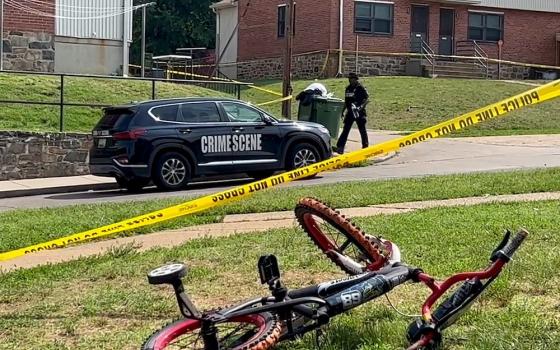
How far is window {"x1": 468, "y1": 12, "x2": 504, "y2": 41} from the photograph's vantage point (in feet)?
133

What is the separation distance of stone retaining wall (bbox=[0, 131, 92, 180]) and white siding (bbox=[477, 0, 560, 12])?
26.8 m

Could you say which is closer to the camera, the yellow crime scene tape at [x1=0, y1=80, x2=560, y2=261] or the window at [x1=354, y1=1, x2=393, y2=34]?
the yellow crime scene tape at [x1=0, y1=80, x2=560, y2=261]

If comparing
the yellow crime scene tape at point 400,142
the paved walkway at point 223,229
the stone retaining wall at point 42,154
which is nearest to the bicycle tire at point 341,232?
the yellow crime scene tape at point 400,142

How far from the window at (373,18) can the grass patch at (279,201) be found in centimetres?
2503

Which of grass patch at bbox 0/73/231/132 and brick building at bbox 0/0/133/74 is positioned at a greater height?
brick building at bbox 0/0/133/74

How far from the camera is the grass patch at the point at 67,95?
19.9 meters

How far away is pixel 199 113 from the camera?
16.0m

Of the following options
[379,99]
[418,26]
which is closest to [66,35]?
[379,99]

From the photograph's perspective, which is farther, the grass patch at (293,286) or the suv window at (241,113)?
the suv window at (241,113)

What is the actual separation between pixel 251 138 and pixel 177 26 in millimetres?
46923

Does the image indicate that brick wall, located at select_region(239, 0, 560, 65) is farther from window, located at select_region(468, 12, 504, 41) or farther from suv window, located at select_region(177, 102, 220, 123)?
suv window, located at select_region(177, 102, 220, 123)

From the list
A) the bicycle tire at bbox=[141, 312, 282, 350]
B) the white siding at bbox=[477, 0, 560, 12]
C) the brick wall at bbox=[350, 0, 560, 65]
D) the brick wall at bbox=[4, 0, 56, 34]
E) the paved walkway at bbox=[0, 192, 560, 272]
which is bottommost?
the paved walkway at bbox=[0, 192, 560, 272]

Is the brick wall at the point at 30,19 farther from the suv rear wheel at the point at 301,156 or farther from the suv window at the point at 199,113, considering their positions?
the suv rear wheel at the point at 301,156

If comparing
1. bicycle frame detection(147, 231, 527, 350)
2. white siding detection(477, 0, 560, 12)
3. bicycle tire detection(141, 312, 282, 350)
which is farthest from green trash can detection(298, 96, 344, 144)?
white siding detection(477, 0, 560, 12)
